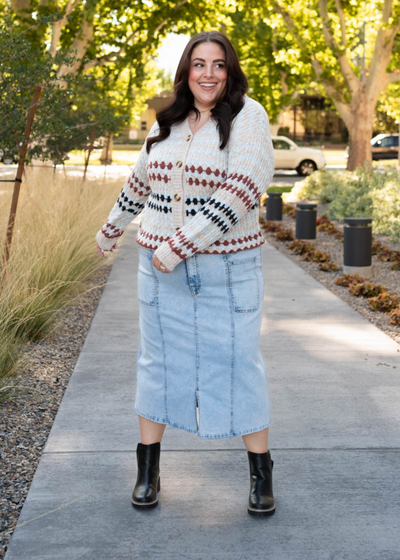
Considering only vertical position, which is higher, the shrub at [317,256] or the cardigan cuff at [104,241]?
the cardigan cuff at [104,241]

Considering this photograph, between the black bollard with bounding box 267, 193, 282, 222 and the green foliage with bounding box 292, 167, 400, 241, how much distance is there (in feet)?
3.05

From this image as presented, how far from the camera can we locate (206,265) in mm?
2875

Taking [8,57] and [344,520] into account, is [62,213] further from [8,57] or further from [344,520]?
[344,520]

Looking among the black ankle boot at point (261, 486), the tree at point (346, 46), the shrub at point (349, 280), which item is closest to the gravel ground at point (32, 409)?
the black ankle boot at point (261, 486)

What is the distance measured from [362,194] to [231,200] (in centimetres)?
1115

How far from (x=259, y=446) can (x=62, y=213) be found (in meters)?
5.39

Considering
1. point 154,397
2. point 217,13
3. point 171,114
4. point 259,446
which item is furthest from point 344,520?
point 217,13

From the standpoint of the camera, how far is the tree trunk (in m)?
18.4

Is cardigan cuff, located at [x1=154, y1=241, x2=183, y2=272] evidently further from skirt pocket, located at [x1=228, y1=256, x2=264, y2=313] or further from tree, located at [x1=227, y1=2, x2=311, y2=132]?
tree, located at [x1=227, y1=2, x2=311, y2=132]

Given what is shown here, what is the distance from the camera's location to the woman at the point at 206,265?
2.81 meters

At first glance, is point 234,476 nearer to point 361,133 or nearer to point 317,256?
point 317,256

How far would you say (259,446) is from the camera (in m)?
3.02

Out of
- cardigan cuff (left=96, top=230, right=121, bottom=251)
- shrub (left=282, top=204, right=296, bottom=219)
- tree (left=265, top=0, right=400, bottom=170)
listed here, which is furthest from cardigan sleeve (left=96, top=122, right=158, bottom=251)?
tree (left=265, top=0, right=400, bottom=170)

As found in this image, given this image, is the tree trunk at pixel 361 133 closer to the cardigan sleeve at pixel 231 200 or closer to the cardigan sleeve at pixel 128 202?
the cardigan sleeve at pixel 128 202
